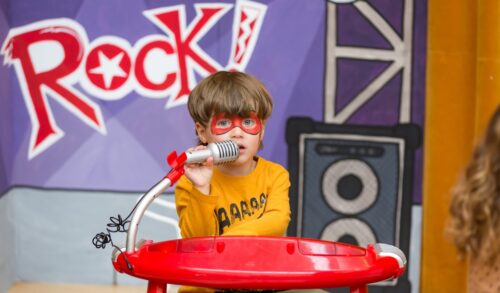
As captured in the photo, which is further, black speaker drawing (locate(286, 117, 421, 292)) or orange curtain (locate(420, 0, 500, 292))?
black speaker drawing (locate(286, 117, 421, 292))

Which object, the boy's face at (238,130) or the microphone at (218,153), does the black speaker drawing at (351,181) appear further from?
the microphone at (218,153)

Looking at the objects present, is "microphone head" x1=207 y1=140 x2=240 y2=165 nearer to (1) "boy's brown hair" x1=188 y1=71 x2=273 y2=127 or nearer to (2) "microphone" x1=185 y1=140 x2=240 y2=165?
(2) "microphone" x1=185 y1=140 x2=240 y2=165

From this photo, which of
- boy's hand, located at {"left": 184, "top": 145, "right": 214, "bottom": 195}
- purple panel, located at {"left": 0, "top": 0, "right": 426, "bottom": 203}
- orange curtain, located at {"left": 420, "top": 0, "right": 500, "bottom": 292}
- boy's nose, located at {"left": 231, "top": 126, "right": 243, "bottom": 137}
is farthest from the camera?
purple panel, located at {"left": 0, "top": 0, "right": 426, "bottom": 203}

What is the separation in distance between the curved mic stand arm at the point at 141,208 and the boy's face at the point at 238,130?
13.2 inches

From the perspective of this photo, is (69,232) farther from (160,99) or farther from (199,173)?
(199,173)

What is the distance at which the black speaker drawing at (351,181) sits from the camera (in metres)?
3.34

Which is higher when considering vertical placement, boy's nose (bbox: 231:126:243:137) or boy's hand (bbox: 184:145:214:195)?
boy's nose (bbox: 231:126:243:137)

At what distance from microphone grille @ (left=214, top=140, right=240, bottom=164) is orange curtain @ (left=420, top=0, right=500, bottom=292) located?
1334mm

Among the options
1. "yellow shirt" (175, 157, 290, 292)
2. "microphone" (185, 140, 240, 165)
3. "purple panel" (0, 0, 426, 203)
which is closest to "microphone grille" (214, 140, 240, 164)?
"microphone" (185, 140, 240, 165)

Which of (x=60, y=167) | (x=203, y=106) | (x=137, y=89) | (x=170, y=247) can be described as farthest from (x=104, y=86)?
(x=170, y=247)

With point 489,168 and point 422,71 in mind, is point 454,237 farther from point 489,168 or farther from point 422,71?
point 422,71

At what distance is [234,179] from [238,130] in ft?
0.54

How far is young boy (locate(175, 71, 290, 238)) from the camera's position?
2.16m

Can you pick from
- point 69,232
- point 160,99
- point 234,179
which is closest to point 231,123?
point 234,179
